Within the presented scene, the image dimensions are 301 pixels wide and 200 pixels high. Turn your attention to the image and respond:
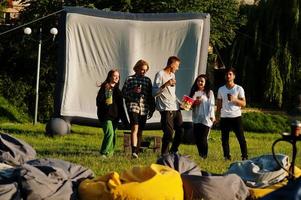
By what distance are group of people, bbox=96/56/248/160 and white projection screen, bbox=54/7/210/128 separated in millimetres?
5555

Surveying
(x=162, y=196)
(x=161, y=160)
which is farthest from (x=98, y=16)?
(x=162, y=196)

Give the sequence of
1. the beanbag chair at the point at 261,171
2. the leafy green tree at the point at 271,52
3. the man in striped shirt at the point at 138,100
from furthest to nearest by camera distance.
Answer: the leafy green tree at the point at 271,52, the man in striped shirt at the point at 138,100, the beanbag chair at the point at 261,171

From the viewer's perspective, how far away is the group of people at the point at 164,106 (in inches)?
493

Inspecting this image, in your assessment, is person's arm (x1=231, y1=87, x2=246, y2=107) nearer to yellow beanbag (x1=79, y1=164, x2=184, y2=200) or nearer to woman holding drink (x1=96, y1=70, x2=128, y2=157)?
woman holding drink (x1=96, y1=70, x2=128, y2=157)

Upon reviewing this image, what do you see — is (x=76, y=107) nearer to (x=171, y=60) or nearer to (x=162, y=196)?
(x=171, y=60)

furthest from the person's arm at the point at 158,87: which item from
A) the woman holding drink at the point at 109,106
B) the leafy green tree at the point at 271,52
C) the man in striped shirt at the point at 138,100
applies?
the leafy green tree at the point at 271,52

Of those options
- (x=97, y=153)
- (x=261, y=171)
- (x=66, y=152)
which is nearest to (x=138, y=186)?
(x=261, y=171)

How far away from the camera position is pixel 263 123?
2825 cm

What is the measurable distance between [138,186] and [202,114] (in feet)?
18.6

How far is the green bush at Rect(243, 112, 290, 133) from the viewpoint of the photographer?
27797 mm

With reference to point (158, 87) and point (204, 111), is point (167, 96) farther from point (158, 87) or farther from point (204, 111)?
point (204, 111)

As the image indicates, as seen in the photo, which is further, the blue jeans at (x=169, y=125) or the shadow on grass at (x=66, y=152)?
the shadow on grass at (x=66, y=152)

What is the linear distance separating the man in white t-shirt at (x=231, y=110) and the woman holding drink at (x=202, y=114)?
0.63 ft

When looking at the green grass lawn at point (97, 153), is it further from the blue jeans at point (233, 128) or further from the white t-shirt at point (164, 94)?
the white t-shirt at point (164, 94)
